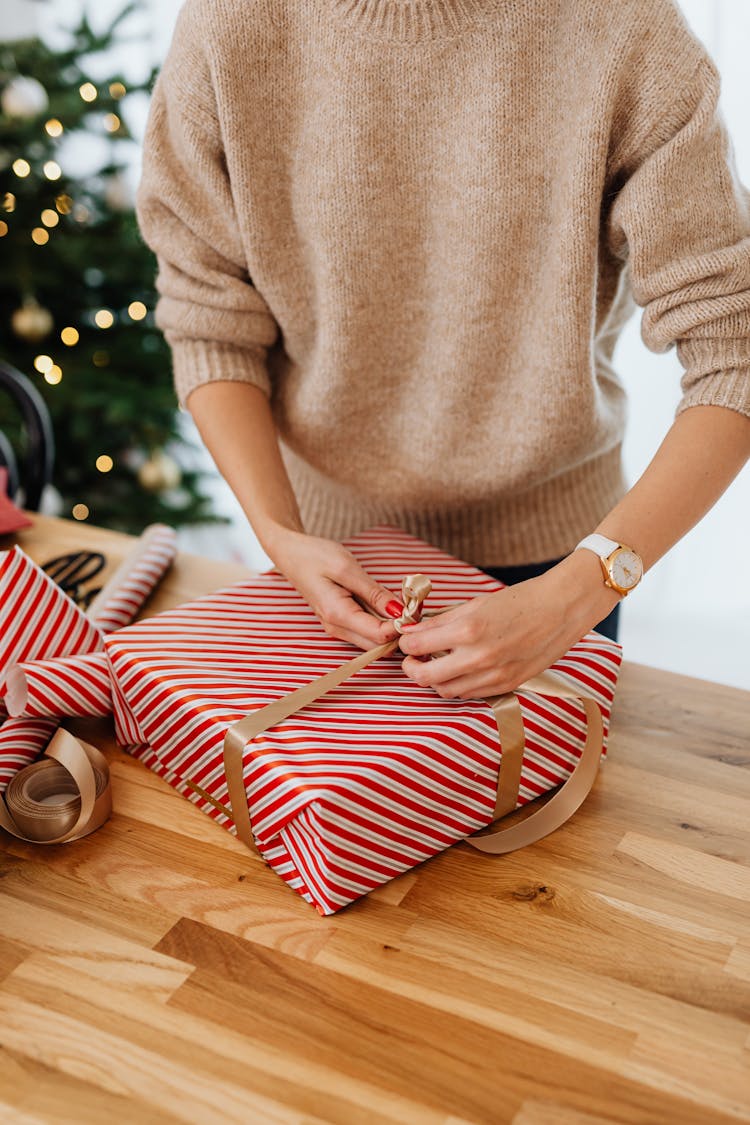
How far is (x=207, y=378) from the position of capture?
106cm

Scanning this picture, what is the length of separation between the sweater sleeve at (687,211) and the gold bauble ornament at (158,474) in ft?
5.56

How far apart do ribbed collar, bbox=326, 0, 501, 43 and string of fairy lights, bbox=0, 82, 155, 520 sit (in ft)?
4.93

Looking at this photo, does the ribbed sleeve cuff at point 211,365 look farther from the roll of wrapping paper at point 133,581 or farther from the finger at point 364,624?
Answer: the finger at point 364,624

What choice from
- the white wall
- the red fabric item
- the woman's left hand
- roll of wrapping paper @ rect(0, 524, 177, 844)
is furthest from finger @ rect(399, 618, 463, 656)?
the white wall

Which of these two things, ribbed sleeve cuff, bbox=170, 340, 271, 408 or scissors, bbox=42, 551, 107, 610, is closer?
ribbed sleeve cuff, bbox=170, 340, 271, 408

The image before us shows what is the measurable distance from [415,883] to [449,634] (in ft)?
0.63

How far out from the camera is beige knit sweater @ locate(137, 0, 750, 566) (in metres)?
0.89

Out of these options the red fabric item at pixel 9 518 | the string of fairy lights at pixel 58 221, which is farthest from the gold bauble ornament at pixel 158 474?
the red fabric item at pixel 9 518

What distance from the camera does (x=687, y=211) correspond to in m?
0.88

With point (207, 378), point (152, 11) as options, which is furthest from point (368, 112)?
point (152, 11)

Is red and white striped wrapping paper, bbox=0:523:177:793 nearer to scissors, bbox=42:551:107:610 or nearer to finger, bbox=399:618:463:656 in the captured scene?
scissors, bbox=42:551:107:610

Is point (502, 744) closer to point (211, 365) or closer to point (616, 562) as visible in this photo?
point (616, 562)

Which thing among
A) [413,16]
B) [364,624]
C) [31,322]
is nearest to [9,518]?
[364,624]

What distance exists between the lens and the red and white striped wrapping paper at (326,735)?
749 millimetres
